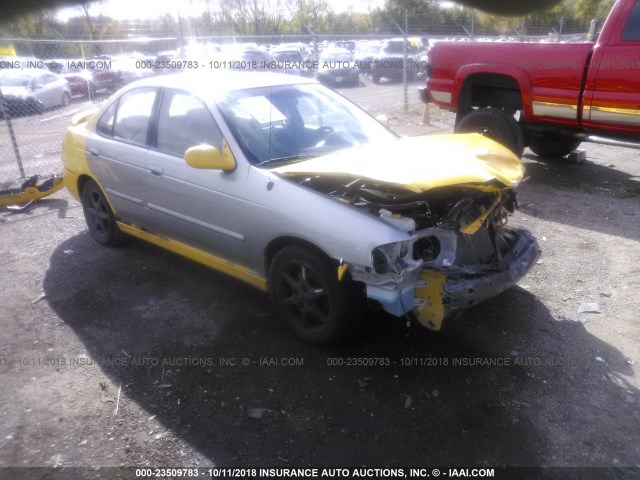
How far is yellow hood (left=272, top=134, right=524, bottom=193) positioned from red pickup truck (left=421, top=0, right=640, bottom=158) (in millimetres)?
2756

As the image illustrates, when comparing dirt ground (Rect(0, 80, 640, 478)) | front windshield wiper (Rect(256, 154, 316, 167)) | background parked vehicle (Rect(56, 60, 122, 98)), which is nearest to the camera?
dirt ground (Rect(0, 80, 640, 478))

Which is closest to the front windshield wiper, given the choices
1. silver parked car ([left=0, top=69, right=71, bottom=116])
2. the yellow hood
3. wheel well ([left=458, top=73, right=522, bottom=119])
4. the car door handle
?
the yellow hood

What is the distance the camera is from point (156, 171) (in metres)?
4.13

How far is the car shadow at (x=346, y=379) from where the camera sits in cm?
270

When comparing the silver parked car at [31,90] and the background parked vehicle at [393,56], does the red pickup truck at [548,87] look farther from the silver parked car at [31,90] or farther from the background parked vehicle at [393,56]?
the background parked vehicle at [393,56]

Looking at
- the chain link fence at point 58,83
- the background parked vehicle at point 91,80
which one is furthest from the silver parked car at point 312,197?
the background parked vehicle at point 91,80

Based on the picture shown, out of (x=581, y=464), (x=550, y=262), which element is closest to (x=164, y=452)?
(x=581, y=464)

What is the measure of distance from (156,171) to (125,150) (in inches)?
20.2

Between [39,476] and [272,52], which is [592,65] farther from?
[272,52]

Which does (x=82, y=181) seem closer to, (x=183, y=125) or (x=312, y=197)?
(x=183, y=125)

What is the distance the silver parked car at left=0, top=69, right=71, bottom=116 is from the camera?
12016 mm

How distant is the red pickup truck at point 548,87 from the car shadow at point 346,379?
9.90ft

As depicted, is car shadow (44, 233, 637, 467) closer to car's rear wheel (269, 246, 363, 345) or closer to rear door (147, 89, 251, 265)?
car's rear wheel (269, 246, 363, 345)

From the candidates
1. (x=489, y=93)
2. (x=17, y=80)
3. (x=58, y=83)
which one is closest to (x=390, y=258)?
(x=489, y=93)
